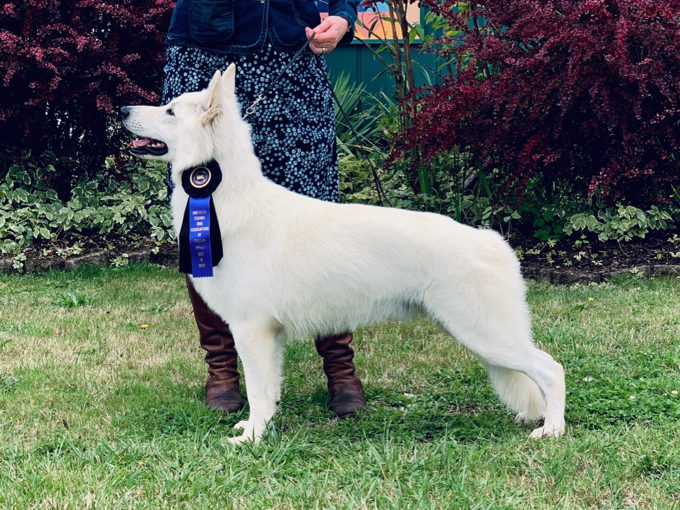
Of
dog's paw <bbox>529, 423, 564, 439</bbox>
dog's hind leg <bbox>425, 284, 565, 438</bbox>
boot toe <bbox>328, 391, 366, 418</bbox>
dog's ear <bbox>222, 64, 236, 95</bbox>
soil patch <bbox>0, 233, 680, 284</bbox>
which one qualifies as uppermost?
dog's ear <bbox>222, 64, 236, 95</bbox>

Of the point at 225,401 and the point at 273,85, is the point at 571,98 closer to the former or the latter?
the point at 273,85

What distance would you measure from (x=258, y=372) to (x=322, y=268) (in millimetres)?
504

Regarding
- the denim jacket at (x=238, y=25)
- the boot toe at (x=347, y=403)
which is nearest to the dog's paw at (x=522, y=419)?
the boot toe at (x=347, y=403)

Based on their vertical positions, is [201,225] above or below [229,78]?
below

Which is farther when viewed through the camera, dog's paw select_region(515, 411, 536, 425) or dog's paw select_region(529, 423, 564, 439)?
dog's paw select_region(515, 411, 536, 425)

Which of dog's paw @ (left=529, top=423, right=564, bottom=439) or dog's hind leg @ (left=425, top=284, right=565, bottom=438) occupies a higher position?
dog's hind leg @ (left=425, top=284, right=565, bottom=438)

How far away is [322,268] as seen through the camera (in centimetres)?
300

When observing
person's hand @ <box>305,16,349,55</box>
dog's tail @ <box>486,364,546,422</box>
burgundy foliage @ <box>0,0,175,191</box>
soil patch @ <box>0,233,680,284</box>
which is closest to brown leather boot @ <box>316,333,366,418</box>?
dog's tail @ <box>486,364,546,422</box>

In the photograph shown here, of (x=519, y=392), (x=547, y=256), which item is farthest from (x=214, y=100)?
(x=547, y=256)

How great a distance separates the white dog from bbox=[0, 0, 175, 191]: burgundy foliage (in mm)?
3567

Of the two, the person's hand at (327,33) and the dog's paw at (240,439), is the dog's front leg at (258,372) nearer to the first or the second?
the dog's paw at (240,439)

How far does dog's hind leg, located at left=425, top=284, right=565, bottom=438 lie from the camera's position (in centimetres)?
294

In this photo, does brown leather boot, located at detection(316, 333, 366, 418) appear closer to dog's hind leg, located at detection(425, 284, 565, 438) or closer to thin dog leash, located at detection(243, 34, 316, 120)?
dog's hind leg, located at detection(425, 284, 565, 438)

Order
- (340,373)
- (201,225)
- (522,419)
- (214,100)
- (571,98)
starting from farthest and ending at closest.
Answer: (571,98) < (340,373) < (522,419) < (201,225) < (214,100)
